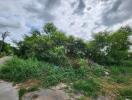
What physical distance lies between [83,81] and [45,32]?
9.08 meters

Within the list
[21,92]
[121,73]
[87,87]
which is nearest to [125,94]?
[87,87]

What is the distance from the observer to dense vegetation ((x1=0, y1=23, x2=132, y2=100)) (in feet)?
29.6

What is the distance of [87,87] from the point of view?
27.4ft

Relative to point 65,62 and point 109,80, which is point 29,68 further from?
point 109,80

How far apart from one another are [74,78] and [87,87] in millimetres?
1139

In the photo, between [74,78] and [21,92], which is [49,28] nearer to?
[74,78]

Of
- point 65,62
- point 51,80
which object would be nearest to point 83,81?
point 51,80

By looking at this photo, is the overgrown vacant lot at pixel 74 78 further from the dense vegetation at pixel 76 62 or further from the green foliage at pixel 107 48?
the green foliage at pixel 107 48

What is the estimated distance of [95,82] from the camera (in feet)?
29.3

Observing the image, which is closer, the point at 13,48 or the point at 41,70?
the point at 41,70

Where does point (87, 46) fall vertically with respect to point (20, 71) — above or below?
above

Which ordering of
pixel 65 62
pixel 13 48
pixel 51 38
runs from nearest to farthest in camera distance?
pixel 65 62, pixel 51 38, pixel 13 48

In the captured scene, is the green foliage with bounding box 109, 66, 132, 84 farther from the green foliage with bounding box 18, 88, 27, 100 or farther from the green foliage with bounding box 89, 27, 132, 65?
the green foliage with bounding box 18, 88, 27, 100

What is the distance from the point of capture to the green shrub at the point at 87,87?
8.12 m
